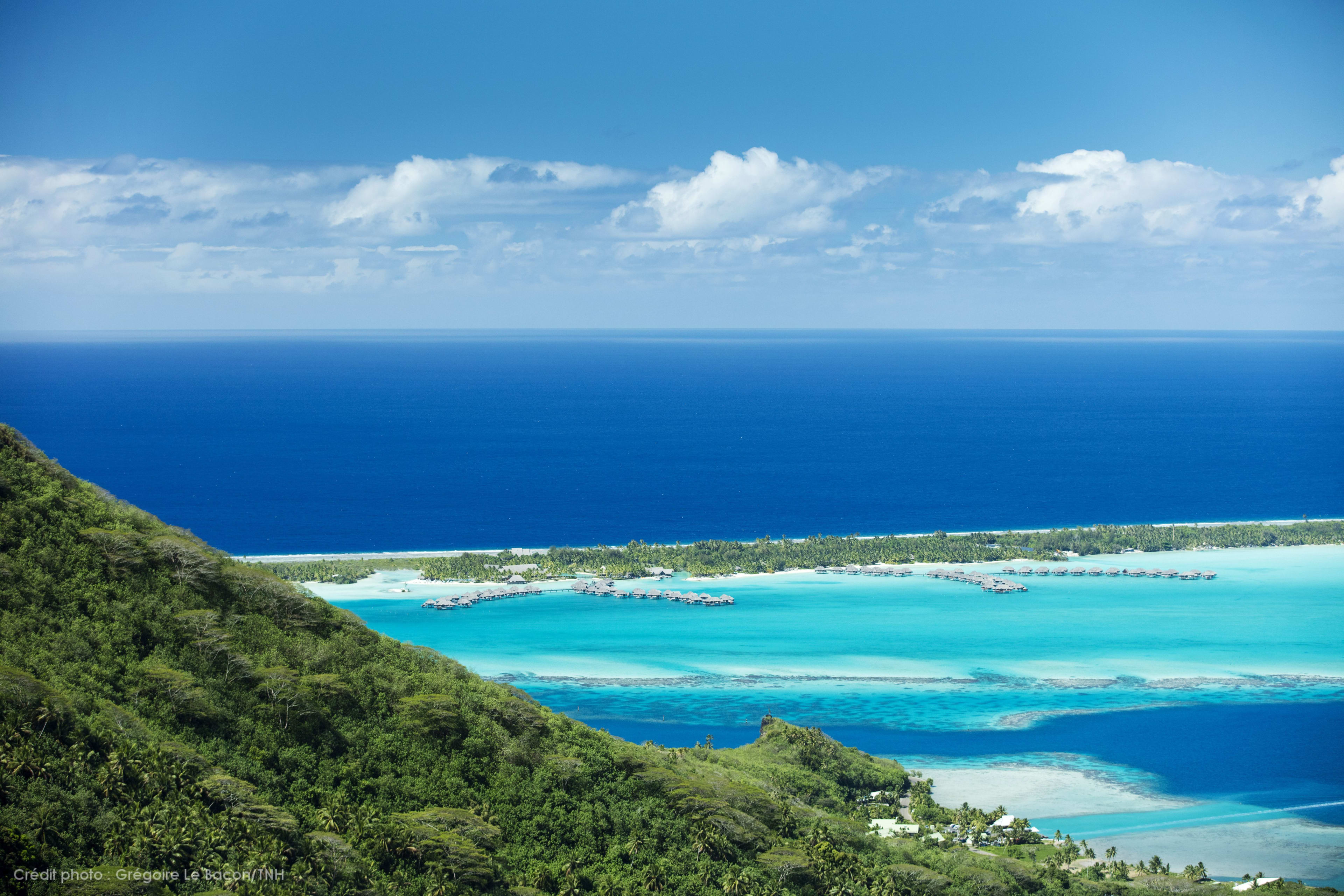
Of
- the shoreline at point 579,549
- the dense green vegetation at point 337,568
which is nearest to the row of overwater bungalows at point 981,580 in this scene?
the shoreline at point 579,549

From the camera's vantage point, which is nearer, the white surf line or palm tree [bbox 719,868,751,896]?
palm tree [bbox 719,868,751,896]

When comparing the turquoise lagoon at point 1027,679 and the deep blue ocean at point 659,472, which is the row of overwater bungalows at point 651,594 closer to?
the turquoise lagoon at point 1027,679

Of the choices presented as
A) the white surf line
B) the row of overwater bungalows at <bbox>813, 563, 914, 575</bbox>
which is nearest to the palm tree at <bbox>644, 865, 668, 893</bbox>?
the white surf line

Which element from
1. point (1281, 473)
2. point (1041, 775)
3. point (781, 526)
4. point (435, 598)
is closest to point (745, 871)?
point (1041, 775)

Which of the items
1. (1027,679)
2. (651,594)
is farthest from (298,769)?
(651,594)

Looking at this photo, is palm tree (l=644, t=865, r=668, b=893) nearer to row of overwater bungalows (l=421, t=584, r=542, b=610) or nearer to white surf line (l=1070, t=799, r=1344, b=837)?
white surf line (l=1070, t=799, r=1344, b=837)
